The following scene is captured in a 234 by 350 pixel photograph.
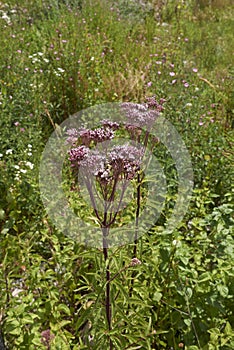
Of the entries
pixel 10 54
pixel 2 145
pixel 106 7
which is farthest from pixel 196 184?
pixel 106 7

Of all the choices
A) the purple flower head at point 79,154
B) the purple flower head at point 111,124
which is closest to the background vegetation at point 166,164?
the purple flower head at point 79,154

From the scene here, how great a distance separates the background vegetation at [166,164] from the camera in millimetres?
2045

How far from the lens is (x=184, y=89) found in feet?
14.4

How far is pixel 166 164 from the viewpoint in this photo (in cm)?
340

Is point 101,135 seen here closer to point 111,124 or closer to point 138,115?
point 111,124

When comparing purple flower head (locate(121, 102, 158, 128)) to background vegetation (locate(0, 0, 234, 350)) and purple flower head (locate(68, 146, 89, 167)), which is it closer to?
purple flower head (locate(68, 146, 89, 167))

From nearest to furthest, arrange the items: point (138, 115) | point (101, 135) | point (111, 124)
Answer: point (101, 135) → point (111, 124) → point (138, 115)

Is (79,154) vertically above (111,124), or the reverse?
(111,124)

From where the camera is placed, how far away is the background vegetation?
6.71 feet

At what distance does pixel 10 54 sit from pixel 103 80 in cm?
122

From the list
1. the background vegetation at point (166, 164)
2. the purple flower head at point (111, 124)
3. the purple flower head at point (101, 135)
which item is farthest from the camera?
the background vegetation at point (166, 164)

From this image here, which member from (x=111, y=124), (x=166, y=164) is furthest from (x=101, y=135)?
(x=166, y=164)

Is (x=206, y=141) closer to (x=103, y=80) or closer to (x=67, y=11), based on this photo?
(x=103, y=80)

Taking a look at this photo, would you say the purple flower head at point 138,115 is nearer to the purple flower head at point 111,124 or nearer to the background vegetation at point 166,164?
the purple flower head at point 111,124
